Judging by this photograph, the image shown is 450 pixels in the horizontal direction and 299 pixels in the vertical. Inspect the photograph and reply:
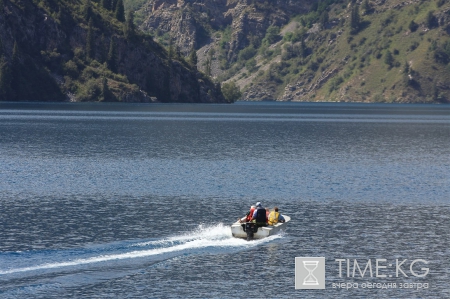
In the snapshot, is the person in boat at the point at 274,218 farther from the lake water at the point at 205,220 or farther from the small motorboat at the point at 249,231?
the small motorboat at the point at 249,231

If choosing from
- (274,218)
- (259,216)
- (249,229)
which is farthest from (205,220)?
(249,229)

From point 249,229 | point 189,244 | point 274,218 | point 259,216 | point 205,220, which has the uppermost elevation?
point 259,216

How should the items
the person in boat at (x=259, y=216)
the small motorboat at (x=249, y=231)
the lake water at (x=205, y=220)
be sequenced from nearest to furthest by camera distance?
the lake water at (x=205, y=220) < the small motorboat at (x=249, y=231) < the person in boat at (x=259, y=216)

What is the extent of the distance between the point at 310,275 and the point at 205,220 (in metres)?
22.7

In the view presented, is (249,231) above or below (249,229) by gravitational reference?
below

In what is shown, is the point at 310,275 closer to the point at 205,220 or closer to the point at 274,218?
the point at 274,218

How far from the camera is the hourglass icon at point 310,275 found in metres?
58.5

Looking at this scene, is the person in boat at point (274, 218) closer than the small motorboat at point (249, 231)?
No

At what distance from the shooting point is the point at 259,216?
2891 inches

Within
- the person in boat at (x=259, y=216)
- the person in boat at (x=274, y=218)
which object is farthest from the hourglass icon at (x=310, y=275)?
the person in boat at (x=274, y=218)

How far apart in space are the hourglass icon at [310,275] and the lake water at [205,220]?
3.45 feet

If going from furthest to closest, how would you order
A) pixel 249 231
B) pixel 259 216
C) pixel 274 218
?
pixel 274 218, pixel 259 216, pixel 249 231

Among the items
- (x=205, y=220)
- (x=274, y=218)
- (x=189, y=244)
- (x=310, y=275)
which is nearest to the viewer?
(x=310, y=275)

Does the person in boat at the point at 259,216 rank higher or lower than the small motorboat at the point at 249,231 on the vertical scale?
higher
